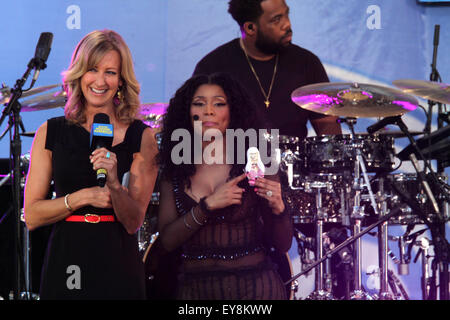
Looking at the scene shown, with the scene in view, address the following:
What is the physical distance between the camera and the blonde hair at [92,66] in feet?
7.96

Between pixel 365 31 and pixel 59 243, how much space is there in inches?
154

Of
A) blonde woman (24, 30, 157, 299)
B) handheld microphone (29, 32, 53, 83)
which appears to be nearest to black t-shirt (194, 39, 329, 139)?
handheld microphone (29, 32, 53, 83)

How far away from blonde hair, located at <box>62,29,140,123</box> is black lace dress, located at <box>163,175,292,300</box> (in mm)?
374

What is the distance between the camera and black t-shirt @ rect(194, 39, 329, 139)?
14.7 feet

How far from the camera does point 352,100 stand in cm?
422

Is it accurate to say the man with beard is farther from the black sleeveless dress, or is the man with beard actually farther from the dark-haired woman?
the black sleeveless dress

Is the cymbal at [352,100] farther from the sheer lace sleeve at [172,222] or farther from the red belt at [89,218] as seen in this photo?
the red belt at [89,218]

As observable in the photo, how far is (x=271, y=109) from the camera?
14.6 ft

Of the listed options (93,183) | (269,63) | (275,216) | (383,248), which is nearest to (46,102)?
(269,63)

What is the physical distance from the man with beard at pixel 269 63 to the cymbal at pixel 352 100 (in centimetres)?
42

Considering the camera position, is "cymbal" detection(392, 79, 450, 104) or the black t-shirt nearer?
"cymbal" detection(392, 79, 450, 104)

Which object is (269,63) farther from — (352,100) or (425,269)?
(425,269)

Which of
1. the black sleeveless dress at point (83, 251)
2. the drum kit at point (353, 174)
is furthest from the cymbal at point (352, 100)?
the black sleeveless dress at point (83, 251)

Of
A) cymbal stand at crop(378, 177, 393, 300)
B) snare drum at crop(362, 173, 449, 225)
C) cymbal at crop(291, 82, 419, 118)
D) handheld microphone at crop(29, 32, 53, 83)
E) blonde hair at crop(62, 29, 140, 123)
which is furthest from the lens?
snare drum at crop(362, 173, 449, 225)
